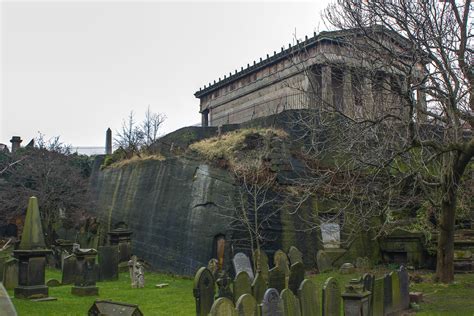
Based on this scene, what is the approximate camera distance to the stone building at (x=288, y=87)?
550 inches

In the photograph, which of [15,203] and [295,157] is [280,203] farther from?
A: [15,203]

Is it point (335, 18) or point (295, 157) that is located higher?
point (335, 18)

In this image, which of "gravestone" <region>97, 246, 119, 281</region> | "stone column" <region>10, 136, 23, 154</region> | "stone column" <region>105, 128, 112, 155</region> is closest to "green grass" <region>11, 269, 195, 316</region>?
"gravestone" <region>97, 246, 119, 281</region>

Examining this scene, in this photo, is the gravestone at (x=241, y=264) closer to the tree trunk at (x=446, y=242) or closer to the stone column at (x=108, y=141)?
the tree trunk at (x=446, y=242)

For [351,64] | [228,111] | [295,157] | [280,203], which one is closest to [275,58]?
[228,111]

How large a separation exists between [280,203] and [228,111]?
15740 mm

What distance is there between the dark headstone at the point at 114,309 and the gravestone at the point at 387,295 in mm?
5136

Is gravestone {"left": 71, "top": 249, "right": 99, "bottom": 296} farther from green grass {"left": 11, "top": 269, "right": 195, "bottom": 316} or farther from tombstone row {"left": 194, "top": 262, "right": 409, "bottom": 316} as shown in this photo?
tombstone row {"left": 194, "top": 262, "right": 409, "bottom": 316}

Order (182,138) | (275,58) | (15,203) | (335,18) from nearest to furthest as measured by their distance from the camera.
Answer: (335,18)
(182,138)
(275,58)
(15,203)

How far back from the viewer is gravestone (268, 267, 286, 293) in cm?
1095

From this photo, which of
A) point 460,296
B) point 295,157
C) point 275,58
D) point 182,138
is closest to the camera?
point 460,296

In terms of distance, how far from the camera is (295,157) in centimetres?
2025

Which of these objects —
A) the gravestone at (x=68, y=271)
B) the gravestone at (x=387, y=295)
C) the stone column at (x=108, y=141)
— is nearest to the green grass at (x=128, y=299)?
the gravestone at (x=68, y=271)

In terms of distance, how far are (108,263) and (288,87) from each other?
9.16 metres
